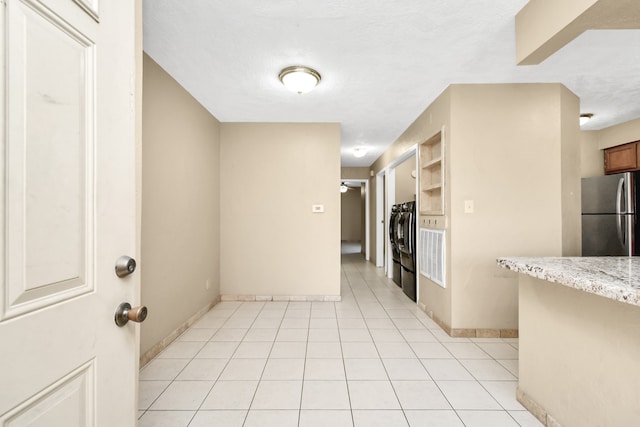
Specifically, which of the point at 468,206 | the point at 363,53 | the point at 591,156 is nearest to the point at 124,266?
the point at 363,53

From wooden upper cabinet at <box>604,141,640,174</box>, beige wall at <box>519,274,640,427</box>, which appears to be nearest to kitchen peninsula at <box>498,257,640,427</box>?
beige wall at <box>519,274,640,427</box>

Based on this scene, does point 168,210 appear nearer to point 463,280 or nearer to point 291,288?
point 291,288

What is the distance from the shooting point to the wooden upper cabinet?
3.70 meters

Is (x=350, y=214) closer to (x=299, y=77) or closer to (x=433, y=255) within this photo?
(x=433, y=255)

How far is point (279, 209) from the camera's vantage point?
391cm

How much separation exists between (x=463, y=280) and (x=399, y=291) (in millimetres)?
1795

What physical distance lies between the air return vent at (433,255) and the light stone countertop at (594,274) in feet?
4.35

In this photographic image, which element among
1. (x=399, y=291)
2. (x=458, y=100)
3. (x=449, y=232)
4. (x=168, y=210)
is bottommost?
(x=399, y=291)

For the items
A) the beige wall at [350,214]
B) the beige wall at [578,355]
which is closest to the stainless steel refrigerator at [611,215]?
the beige wall at [578,355]

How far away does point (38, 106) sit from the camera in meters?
0.59

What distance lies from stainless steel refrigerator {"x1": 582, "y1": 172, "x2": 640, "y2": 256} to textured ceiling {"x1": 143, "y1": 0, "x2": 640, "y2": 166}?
89 centimetres

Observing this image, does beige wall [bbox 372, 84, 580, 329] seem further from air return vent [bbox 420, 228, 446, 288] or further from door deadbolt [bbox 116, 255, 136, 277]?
door deadbolt [bbox 116, 255, 136, 277]

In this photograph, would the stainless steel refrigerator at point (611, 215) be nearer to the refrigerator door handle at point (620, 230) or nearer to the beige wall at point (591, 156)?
the refrigerator door handle at point (620, 230)

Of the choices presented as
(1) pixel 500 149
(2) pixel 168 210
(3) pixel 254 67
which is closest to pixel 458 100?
(1) pixel 500 149
